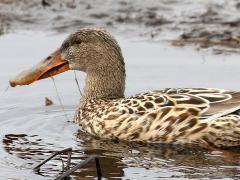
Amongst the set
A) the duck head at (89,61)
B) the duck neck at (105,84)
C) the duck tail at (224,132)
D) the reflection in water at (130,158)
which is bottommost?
the reflection in water at (130,158)

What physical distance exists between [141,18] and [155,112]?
5810mm

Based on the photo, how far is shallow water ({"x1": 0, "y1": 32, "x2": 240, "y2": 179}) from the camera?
973 cm

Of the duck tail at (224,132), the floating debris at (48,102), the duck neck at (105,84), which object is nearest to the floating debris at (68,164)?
the duck tail at (224,132)

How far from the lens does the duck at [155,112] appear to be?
409 inches

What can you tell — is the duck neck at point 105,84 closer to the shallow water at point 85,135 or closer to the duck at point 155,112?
the duck at point 155,112

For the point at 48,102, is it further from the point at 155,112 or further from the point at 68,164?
the point at 68,164

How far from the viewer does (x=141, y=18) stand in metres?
16.2

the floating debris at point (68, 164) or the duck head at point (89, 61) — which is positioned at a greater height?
the duck head at point (89, 61)

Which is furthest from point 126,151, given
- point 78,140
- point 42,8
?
point 42,8

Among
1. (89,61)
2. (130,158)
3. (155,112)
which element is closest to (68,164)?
(130,158)

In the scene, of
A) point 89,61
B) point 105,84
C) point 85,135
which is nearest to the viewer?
point 85,135

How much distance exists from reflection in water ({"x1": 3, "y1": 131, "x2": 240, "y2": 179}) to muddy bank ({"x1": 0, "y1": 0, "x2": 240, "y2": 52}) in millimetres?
4410

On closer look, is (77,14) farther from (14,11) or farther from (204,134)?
(204,134)

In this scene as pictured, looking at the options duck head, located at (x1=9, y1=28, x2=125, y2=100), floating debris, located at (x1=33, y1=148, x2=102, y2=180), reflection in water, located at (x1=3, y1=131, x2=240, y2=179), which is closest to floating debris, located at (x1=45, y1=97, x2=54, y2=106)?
duck head, located at (x1=9, y1=28, x2=125, y2=100)
